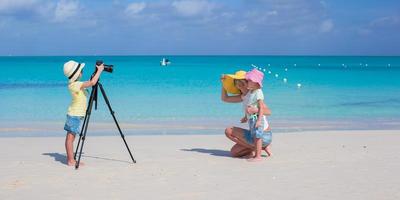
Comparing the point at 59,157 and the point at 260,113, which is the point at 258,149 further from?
the point at 59,157

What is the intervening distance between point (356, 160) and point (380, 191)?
1854 millimetres

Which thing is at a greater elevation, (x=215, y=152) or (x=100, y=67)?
(x=100, y=67)

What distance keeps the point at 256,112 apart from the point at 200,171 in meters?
1.16

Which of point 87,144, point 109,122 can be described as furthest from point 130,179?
point 109,122

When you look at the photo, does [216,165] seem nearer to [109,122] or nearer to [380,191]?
[380,191]

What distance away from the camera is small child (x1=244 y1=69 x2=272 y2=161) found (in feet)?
25.2

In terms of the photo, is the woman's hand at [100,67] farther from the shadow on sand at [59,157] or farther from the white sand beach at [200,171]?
the shadow on sand at [59,157]

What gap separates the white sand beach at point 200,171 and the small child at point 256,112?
0.28 meters

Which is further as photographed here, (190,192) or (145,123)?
(145,123)

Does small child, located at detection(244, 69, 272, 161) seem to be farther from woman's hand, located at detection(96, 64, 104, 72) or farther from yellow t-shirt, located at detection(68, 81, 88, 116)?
yellow t-shirt, located at detection(68, 81, 88, 116)

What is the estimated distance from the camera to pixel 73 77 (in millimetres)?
7418

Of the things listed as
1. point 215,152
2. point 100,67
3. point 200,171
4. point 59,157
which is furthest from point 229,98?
point 59,157

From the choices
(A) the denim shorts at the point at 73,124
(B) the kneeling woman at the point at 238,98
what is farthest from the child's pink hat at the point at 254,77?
(A) the denim shorts at the point at 73,124

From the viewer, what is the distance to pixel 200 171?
7.25 meters
